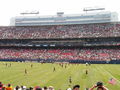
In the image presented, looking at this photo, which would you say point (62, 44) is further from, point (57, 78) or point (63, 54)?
point (57, 78)

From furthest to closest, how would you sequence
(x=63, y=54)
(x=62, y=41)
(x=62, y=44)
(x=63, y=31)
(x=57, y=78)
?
(x=63, y=31), (x=62, y=41), (x=62, y=44), (x=63, y=54), (x=57, y=78)

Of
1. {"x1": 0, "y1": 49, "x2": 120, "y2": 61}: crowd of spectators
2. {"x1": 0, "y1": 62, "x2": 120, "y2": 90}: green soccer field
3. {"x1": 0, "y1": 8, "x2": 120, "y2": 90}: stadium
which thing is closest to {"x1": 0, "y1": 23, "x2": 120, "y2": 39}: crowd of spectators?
{"x1": 0, "y1": 8, "x2": 120, "y2": 90}: stadium

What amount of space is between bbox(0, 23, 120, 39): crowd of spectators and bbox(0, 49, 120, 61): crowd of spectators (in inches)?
247

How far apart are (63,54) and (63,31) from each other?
1438cm

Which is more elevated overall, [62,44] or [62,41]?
[62,41]

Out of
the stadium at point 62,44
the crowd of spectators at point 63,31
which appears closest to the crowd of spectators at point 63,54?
the stadium at point 62,44

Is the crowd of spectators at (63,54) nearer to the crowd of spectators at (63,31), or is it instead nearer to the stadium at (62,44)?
the stadium at (62,44)

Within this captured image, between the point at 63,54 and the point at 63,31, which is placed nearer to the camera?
the point at 63,54

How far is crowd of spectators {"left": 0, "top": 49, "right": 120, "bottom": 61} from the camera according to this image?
81.4 meters

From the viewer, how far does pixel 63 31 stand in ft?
325

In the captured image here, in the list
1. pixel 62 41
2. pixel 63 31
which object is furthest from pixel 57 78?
pixel 63 31

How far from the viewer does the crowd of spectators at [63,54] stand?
3206 inches

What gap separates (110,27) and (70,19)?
305 ft

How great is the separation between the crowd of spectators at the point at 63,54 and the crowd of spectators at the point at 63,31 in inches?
247
